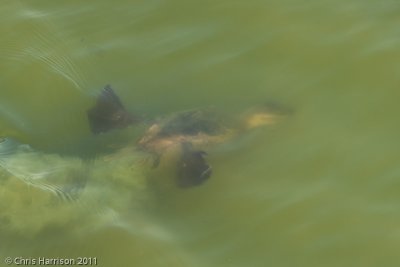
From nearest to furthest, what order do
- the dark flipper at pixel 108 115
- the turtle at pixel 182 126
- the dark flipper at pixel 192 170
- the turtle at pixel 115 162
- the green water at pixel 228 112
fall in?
the green water at pixel 228 112
the turtle at pixel 115 162
the dark flipper at pixel 192 170
the turtle at pixel 182 126
the dark flipper at pixel 108 115

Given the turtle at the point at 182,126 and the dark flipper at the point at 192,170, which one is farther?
the turtle at the point at 182,126

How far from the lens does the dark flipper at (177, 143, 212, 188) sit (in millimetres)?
4305

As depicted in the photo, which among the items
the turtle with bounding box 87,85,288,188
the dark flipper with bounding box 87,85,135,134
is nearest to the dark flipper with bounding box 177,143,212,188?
the turtle with bounding box 87,85,288,188

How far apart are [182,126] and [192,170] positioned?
43cm

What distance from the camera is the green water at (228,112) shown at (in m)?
3.91

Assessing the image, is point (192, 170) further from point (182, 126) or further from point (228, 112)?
point (228, 112)

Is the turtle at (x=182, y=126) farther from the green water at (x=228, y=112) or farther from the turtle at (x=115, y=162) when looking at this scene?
the green water at (x=228, y=112)

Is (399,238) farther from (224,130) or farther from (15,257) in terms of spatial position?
(15,257)

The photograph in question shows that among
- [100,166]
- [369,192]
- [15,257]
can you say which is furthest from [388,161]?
[15,257]

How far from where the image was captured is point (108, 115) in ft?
15.1

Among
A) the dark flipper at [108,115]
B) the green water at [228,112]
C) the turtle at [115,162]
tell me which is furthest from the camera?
the dark flipper at [108,115]

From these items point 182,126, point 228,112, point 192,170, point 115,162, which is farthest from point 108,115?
point 228,112

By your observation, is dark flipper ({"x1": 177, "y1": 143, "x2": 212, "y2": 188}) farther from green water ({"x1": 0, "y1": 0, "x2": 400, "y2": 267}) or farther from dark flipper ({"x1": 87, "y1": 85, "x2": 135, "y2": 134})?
dark flipper ({"x1": 87, "y1": 85, "x2": 135, "y2": 134})

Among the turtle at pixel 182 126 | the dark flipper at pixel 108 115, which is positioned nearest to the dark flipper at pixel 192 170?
the turtle at pixel 182 126
